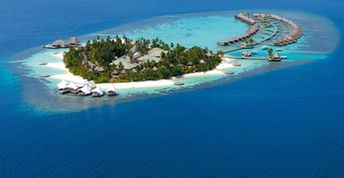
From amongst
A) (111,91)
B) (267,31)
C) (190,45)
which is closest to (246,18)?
(267,31)

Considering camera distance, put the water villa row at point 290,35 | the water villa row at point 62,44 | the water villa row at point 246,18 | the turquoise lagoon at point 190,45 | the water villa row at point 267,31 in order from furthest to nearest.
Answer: the water villa row at point 246,18, the water villa row at point 62,44, the water villa row at point 267,31, the water villa row at point 290,35, the turquoise lagoon at point 190,45

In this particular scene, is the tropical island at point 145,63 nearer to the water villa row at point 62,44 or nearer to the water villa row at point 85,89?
the water villa row at point 85,89

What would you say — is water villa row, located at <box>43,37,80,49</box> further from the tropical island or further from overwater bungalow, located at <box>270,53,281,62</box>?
overwater bungalow, located at <box>270,53,281,62</box>

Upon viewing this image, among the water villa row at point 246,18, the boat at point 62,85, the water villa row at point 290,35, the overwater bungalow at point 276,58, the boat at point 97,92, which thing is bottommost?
the boat at point 97,92

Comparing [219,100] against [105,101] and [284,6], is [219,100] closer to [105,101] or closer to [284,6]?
[105,101]

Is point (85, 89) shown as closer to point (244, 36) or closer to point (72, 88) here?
point (72, 88)

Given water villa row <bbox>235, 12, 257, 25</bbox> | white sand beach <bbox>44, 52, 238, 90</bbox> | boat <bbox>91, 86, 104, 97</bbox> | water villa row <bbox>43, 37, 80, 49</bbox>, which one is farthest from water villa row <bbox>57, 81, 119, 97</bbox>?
water villa row <bbox>235, 12, 257, 25</bbox>

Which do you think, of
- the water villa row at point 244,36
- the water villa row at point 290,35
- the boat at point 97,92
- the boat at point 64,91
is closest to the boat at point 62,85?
the boat at point 64,91
